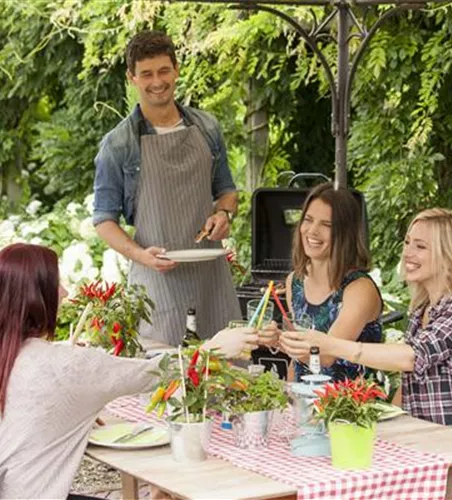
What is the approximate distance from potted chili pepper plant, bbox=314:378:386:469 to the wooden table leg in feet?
2.67

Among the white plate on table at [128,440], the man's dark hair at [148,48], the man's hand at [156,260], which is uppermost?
the man's dark hair at [148,48]

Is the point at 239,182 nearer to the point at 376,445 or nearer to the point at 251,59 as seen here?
the point at 251,59

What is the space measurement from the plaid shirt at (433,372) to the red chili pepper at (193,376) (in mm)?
760

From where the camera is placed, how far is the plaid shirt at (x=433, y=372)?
384cm

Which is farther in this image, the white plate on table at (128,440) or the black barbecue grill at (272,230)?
the black barbecue grill at (272,230)

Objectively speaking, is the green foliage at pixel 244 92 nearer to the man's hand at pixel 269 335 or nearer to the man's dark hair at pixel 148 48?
the man's dark hair at pixel 148 48

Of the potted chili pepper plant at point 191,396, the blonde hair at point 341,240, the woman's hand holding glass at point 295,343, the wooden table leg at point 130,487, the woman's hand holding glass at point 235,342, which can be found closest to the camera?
the potted chili pepper plant at point 191,396

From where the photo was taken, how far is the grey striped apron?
17.3 ft

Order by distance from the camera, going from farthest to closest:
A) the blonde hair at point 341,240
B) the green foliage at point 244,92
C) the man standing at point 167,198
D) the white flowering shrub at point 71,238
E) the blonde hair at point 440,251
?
the white flowering shrub at point 71,238 < the green foliage at point 244,92 < the man standing at point 167,198 < the blonde hair at point 341,240 < the blonde hair at point 440,251

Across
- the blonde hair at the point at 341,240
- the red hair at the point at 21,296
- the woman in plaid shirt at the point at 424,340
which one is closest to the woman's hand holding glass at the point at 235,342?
the woman in plaid shirt at the point at 424,340

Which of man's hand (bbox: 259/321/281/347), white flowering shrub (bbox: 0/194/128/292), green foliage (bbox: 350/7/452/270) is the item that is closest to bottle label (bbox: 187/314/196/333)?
man's hand (bbox: 259/321/281/347)

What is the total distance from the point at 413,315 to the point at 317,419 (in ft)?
3.02

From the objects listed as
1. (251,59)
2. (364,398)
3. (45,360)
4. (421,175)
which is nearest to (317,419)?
(364,398)

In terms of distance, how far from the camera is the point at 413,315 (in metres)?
4.16
